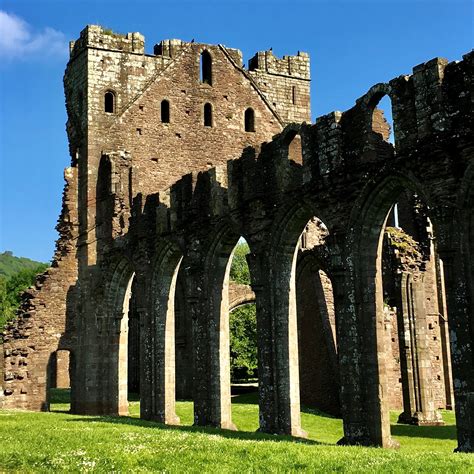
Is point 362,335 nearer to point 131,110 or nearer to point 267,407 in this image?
point 267,407

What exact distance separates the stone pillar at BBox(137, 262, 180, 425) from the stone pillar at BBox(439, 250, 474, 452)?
990 cm

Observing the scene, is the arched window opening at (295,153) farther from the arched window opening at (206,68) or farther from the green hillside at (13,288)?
the green hillside at (13,288)

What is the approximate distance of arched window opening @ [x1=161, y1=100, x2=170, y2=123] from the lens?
24.7m

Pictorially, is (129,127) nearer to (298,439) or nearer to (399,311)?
(399,311)

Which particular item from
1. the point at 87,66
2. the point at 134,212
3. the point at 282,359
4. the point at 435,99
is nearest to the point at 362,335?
the point at 282,359

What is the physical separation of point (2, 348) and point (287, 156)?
10.9 m

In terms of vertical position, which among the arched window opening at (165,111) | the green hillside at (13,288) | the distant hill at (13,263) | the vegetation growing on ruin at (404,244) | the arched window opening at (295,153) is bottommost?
the vegetation growing on ruin at (404,244)

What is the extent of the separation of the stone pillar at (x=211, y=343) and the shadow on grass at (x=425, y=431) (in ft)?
12.4

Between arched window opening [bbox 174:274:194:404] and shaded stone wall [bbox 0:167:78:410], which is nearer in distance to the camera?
shaded stone wall [bbox 0:167:78:410]

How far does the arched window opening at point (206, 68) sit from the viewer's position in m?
25.6

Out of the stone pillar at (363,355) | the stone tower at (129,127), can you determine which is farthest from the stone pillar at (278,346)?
the stone tower at (129,127)

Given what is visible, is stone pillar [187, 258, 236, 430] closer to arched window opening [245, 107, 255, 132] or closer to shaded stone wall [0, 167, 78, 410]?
shaded stone wall [0, 167, 78, 410]

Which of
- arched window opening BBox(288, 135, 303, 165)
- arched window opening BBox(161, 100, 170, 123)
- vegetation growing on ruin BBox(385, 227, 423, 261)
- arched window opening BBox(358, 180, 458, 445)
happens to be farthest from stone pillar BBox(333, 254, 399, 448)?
arched window opening BBox(161, 100, 170, 123)

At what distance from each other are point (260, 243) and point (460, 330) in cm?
580
